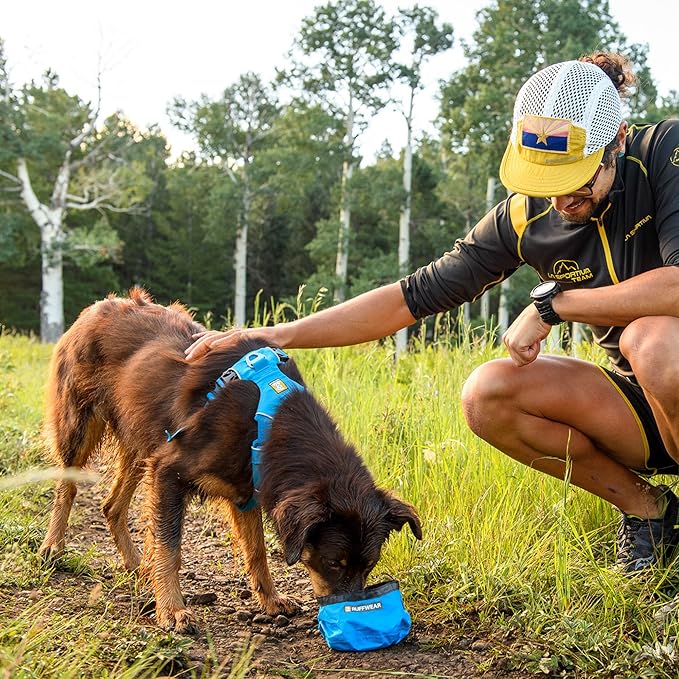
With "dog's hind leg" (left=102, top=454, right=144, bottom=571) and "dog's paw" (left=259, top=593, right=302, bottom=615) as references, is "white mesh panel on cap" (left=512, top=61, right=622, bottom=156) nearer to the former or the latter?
"dog's paw" (left=259, top=593, right=302, bottom=615)

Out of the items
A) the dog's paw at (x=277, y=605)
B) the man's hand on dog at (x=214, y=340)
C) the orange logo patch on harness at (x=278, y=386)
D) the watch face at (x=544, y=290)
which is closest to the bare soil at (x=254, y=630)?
the dog's paw at (x=277, y=605)

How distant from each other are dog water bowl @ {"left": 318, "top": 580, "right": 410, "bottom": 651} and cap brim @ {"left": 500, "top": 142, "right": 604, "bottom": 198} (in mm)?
1649

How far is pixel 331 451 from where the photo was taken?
10.9 ft

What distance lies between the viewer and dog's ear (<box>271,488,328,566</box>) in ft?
9.57

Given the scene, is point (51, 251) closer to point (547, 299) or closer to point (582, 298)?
point (547, 299)

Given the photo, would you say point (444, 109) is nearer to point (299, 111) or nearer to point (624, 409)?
point (299, 111)

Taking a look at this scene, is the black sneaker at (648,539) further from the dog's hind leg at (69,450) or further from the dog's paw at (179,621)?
the dog's hind leg at (69,450)

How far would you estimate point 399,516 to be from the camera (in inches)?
125

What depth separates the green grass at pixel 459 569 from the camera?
273cm

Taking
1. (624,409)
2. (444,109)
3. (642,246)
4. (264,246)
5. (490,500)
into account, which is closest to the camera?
(642,246)

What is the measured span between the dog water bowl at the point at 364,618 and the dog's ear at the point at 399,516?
0.23 meters

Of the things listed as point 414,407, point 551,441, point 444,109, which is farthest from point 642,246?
point 444,109

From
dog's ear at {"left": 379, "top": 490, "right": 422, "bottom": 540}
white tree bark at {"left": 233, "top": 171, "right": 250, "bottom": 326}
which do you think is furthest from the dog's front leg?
white tree bark at {"left": 233, "top": 171, "right": 250, "bottom": 326}

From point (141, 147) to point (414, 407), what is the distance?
4787 cm
